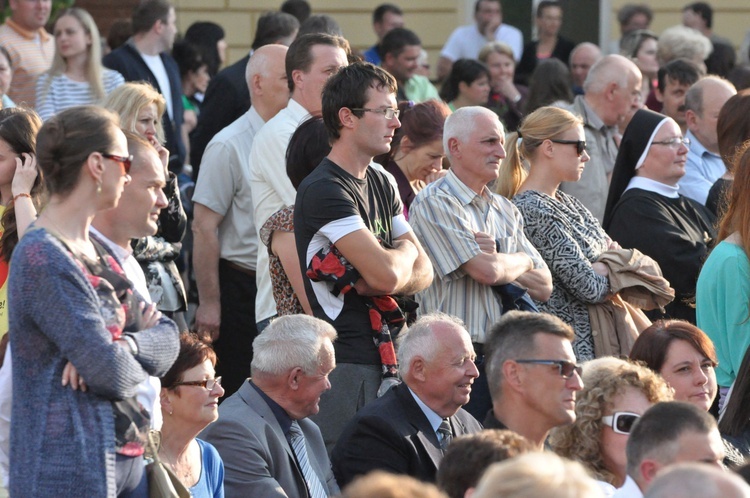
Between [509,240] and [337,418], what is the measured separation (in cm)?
114

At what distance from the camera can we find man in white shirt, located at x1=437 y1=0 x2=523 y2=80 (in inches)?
496

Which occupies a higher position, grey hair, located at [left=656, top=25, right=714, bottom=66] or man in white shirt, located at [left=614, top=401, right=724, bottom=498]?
man in white shirt, located at [left=614, top=401, right=724, bottom=498]

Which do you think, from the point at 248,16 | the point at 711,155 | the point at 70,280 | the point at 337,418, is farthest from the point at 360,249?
the point at 248,16

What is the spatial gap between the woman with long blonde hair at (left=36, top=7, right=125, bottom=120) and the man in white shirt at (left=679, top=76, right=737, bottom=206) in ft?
11.8

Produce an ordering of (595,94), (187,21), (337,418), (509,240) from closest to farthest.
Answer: (337,418) → (509,240) → (595,94) → (187,21)

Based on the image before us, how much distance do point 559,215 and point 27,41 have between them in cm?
471

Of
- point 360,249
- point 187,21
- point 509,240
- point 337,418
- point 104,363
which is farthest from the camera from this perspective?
point 187,21

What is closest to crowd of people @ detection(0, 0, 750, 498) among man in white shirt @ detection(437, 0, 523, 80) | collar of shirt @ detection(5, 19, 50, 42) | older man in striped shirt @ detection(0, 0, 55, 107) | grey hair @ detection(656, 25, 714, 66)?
older man in striped shirt @ detection(0, 0, 55, 107)

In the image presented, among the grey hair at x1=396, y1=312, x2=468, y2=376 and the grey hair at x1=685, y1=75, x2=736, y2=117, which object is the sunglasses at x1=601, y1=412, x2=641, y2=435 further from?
the grey hair at x1=685, y1=75, x2=736, y2=117

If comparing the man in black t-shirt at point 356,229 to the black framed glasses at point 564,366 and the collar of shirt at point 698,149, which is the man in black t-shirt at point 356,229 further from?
the collar of shirt at point 698,149

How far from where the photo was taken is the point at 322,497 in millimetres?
4859

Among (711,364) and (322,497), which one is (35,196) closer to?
(322,497)

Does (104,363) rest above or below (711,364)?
above

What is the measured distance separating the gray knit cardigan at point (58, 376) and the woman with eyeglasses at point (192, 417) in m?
1.15
